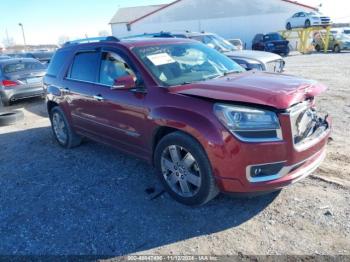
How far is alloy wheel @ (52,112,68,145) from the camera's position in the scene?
6.00 meters

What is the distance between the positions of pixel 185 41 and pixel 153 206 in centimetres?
247

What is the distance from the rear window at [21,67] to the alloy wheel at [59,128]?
5.63 meters

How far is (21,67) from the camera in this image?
11008mm

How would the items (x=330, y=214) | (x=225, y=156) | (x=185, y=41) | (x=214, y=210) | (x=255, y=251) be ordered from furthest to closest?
(x=185, y=41)
(x=214, y=210)
(x=330, y=214)
(x=225, y=156)
(x=255, y=251)

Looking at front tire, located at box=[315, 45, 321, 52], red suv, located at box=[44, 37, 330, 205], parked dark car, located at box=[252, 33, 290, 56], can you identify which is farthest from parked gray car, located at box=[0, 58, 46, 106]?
front tire, located at box=[315, 45, 321, 52]

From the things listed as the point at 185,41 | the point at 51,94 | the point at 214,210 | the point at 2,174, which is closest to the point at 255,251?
the point at 214,210

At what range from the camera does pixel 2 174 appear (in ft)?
17.0

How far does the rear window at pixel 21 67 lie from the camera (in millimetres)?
10730

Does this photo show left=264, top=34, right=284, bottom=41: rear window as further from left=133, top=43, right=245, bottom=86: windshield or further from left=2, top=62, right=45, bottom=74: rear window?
left=133, top=43, right=245, bottom=86: windshield

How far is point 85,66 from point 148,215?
8.68ft

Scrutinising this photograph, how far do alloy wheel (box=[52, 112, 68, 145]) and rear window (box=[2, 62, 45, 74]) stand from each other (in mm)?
5626

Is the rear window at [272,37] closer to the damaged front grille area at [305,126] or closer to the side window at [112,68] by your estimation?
the side window at [112,68]

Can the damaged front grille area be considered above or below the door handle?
below

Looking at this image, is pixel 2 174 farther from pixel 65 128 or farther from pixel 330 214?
pixel 330 214
